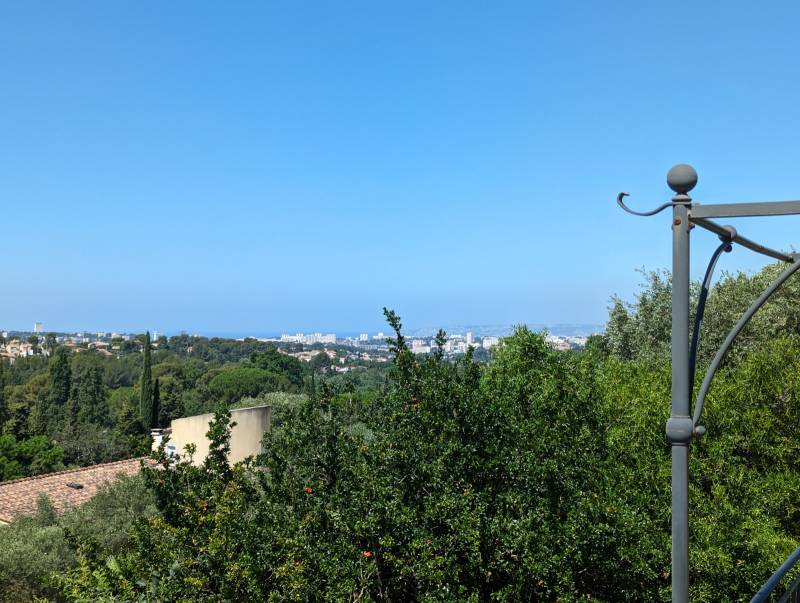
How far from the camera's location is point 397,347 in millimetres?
8695

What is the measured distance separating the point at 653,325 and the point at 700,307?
20.2 metres

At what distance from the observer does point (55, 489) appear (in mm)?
25641

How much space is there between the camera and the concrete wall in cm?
2230

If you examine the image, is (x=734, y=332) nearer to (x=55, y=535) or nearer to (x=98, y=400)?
(x=55, y=535)

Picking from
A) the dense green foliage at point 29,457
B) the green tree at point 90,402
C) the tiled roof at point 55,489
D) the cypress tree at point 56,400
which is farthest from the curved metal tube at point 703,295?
the green tree at point 90,402

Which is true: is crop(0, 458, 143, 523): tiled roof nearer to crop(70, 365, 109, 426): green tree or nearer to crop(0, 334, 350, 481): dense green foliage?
crop(0, 334, 350, 481): dense green foliage

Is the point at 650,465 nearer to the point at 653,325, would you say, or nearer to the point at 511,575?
the point at 511,575

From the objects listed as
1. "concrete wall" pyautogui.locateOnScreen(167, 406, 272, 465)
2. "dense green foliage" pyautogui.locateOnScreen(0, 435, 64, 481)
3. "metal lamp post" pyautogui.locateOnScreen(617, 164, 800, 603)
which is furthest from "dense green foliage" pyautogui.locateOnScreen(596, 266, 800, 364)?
"dense green foliage" pyautogui.locateOnScreen(0, 435, 64, 481)

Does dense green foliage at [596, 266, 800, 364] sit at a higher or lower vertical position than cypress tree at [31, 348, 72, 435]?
higher

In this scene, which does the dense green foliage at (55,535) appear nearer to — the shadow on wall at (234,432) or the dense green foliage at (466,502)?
the shadow on wall at (234,432)

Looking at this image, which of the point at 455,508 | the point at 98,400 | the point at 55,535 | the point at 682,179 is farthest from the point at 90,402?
the point at 682,179

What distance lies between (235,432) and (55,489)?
8.22 metres

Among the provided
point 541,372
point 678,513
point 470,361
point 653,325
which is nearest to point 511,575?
point 470,361

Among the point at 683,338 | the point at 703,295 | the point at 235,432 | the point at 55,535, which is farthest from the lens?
the point at 235,432
